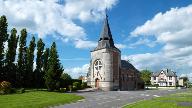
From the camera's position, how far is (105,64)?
63.9 m

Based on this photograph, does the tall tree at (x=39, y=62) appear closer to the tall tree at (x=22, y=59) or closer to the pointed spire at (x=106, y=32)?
the tall tree at (x=22, y=59)

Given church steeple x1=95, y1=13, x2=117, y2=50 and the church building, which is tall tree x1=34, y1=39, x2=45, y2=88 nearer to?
the church building

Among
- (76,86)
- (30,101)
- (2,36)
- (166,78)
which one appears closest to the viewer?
(30,101)

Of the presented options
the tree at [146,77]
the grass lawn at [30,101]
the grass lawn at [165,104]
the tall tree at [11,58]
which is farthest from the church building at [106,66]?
the tree at [146,77]

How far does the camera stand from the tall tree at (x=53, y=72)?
4769 cm

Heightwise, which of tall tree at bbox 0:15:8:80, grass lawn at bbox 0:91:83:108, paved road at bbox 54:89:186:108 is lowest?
paved road at bbox 54:89:186:108

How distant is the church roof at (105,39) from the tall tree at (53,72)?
1746 cm

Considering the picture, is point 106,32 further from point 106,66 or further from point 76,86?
point 76,86

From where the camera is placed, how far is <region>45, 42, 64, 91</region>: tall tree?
47.7m

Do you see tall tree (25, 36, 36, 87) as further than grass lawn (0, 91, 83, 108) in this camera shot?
Yes

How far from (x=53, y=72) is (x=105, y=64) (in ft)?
59.8

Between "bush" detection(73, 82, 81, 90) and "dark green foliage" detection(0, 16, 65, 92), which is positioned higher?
"dark green foliage" detection(0, 16, 65, 92)

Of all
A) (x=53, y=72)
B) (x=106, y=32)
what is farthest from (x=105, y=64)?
(x=53, y=72)

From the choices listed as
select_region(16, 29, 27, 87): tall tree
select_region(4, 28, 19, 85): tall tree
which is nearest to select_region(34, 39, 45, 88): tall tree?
select_region(16, 29, 27, 87): tall tree
